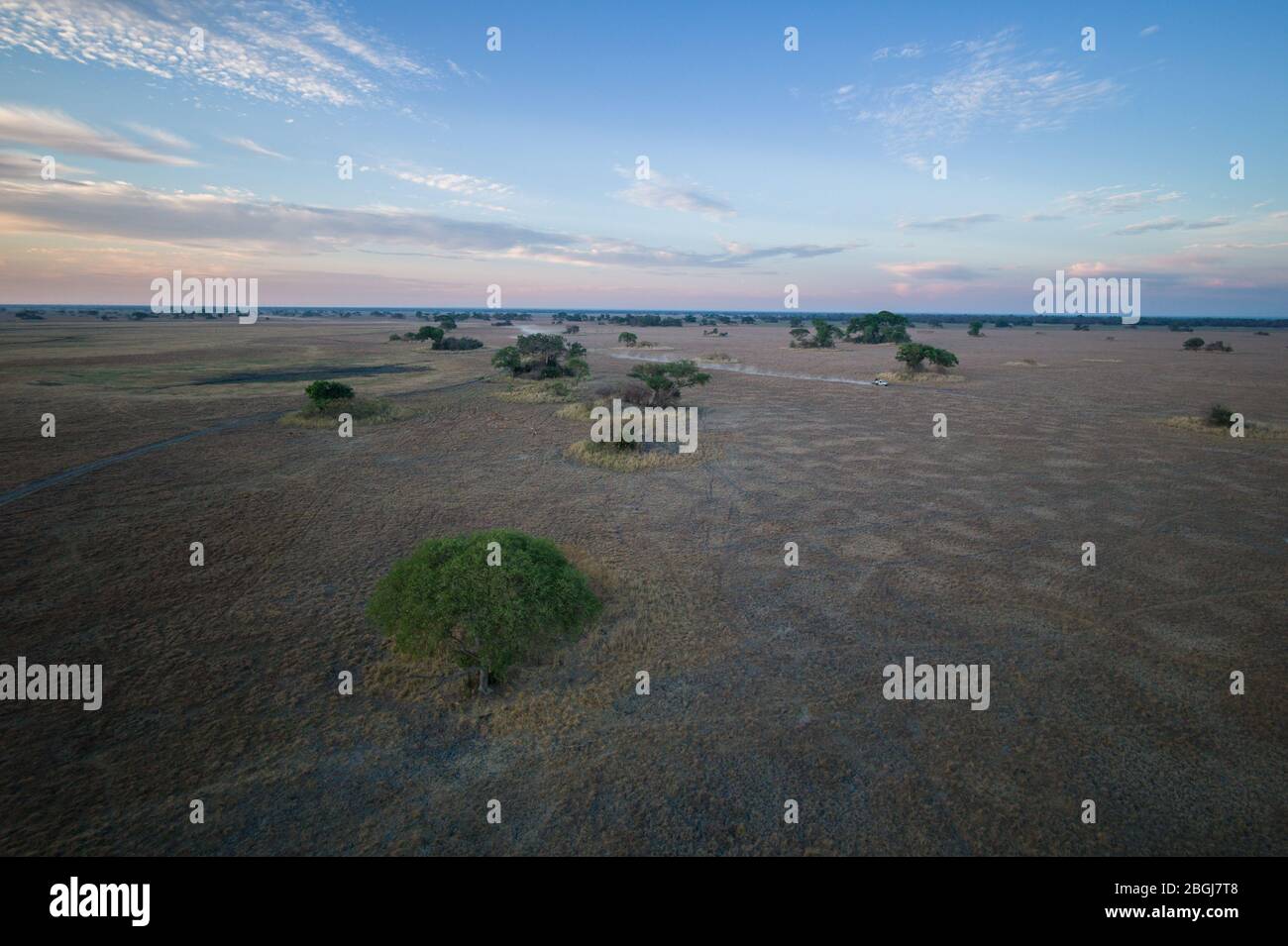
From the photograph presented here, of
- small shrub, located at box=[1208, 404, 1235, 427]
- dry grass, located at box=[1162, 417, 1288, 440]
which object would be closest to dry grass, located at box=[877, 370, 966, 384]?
dry grass, located at box=[1162, 417, 1288, 440]

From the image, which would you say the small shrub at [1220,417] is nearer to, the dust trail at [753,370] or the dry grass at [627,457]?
the dust trail at [753,370]

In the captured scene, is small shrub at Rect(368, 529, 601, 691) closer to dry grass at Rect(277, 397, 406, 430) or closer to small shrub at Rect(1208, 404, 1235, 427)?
dry grass at Rect(277, 397, 406, 430)

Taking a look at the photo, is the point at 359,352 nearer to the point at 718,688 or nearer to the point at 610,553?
the point at 610,553

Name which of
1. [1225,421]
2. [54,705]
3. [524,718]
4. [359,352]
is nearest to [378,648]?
[524,718]

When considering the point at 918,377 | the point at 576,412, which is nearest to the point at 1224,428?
the point at 918,377

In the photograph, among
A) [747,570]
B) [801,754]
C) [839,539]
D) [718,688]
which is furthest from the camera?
[839,539]
